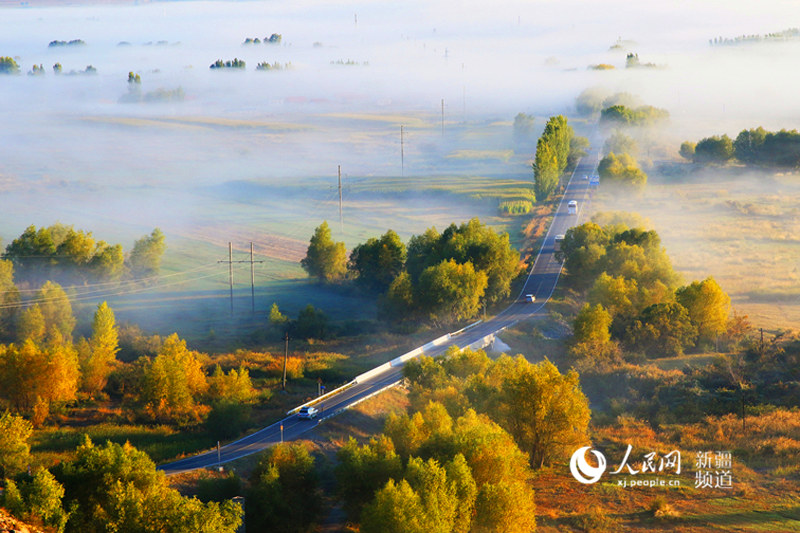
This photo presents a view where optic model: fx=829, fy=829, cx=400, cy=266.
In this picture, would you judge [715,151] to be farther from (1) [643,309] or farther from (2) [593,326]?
(2) [593,326]

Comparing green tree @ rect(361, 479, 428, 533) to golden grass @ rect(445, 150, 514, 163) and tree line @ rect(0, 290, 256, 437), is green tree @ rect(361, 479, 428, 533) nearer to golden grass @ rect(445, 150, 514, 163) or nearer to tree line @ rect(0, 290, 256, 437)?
tree line @ rect(0, 290, 256, 437)

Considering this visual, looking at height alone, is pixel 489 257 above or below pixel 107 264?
above

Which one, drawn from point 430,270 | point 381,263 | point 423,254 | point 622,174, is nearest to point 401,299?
point 430,270

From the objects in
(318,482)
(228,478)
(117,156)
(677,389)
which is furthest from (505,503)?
(117,156)

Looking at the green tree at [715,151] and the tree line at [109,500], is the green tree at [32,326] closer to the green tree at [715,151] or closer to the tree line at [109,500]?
the tree line at [109,500]

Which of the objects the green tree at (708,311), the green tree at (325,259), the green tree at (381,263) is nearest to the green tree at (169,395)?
the green tree at (381,263)
